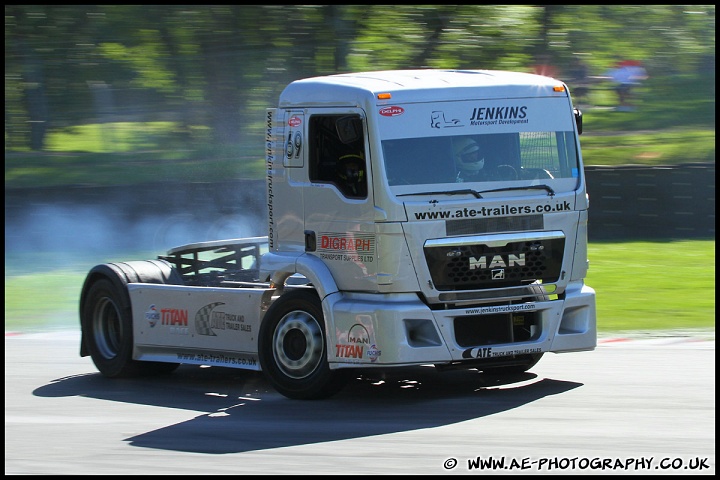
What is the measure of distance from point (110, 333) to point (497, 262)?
13.3 ft

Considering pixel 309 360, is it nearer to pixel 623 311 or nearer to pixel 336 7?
pixel 623 311

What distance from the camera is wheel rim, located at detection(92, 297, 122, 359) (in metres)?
10.5

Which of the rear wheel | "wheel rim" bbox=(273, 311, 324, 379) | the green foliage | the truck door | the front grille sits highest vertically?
the truck door

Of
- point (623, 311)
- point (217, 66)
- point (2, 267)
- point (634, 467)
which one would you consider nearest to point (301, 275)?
point (634, 467)

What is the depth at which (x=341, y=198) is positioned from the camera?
333 inches

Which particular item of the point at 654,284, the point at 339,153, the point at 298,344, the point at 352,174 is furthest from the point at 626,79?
the point at 298,344

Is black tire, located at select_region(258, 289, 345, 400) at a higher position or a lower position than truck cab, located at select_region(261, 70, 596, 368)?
lower

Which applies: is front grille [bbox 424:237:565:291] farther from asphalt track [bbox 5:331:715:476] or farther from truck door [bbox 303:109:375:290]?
asphalt track [bbox 5:331:715:476]

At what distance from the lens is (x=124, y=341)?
10.2 m

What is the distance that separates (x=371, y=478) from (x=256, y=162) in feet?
59.2

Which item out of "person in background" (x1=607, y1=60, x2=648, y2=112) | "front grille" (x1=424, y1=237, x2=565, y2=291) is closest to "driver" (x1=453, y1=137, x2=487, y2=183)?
"front grille" (x1=424, y1=237, x2=565, y2=291)

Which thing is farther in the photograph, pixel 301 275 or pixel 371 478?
pixel 301 275

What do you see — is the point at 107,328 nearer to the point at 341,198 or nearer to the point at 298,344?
the point at 298,344

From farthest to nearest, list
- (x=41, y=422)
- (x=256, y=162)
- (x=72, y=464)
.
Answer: (x=256, y=162) < (x=41, y=422) < (x=72, y=464)
